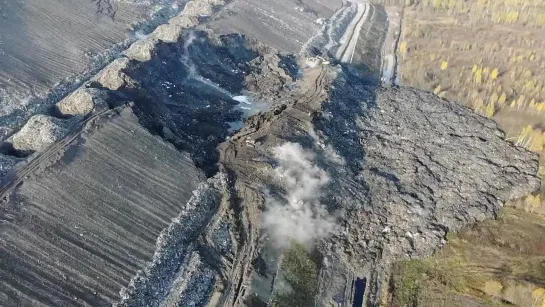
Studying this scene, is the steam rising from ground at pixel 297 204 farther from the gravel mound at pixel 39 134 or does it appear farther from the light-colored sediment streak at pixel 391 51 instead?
the light-colored sediment streak at pixel 391 51

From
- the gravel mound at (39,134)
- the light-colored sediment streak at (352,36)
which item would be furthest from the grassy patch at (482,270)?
the light-colored sediment streak at (352,36)

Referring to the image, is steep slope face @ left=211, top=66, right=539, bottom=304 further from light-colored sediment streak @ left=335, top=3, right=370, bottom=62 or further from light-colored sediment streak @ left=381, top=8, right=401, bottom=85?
light-colored sediment streak @ left=335, top=3, right=370, bottom=62

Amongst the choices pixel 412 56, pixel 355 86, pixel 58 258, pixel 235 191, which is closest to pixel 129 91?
pixel 235 191

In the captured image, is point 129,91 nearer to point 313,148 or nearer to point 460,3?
point 313,148

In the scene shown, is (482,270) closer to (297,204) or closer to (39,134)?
(297,204)

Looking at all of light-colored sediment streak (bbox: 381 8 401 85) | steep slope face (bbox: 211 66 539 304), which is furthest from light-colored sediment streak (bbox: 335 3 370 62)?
steep slope face (bbox: 211 66 539 304)

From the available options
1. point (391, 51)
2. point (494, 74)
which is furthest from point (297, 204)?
point (391, 51)

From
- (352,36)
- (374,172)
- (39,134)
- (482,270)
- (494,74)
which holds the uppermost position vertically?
(352,36)
